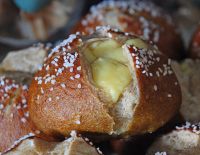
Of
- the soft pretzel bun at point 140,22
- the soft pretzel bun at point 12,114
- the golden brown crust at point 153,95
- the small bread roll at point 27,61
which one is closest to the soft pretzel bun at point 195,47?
the soft pretzel bun at point 140,22

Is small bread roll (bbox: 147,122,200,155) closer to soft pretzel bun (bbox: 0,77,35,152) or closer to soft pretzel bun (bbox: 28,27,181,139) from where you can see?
soft pretzel bun (bbox: 28,27,181,139)

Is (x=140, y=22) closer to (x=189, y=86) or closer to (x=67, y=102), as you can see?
(x=189, y=86)

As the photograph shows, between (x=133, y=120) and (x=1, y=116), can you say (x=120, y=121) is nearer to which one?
(x=133, y=120)

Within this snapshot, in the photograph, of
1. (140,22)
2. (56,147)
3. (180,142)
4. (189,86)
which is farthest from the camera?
(140,22)

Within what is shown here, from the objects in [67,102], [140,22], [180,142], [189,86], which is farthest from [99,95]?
[140,22]

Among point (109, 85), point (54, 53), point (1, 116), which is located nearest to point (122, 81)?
point (109, 85)

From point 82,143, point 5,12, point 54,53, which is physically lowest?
point 82,143

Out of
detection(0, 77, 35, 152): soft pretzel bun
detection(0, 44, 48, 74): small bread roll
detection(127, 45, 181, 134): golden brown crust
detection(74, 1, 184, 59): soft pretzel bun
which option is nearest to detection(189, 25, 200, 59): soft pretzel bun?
detection(74, 1, 184, 59): soft pretzel bun
